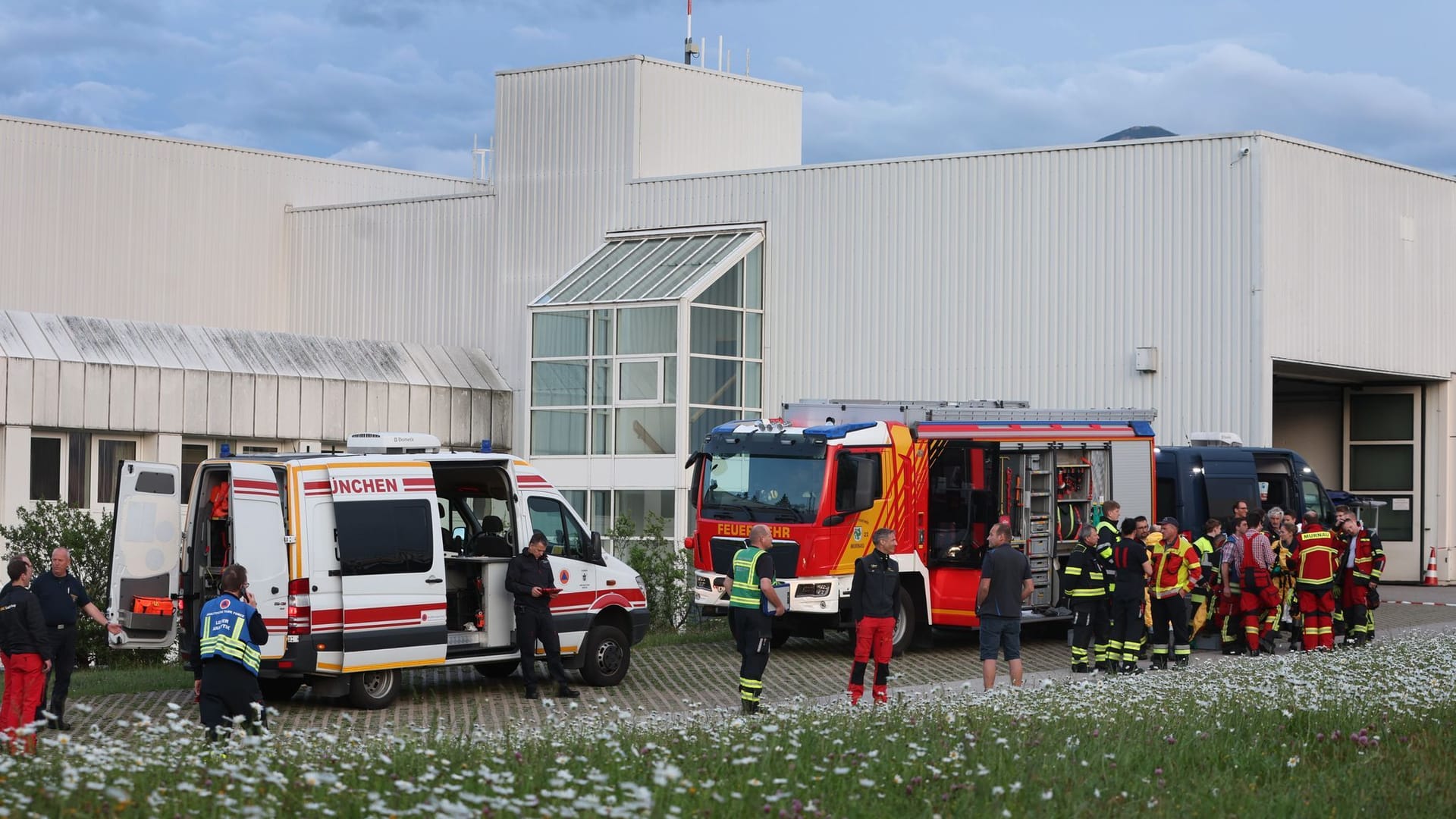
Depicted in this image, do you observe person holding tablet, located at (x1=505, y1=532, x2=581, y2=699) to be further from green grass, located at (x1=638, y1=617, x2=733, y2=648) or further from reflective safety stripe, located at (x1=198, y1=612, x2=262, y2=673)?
green grass, located at (x1=638, y1=617, x2=733, y2=648)

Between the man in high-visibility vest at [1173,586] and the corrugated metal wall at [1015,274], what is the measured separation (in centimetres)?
1150

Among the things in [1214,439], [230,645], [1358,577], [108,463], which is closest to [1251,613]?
[1358,577]

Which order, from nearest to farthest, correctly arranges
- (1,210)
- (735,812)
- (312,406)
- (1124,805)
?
(735,812), (1124,805), (312,406), (1,210)

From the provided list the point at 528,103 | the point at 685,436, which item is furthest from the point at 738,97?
the point at 685,436

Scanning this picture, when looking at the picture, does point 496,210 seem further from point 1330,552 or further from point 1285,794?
point 1285,794

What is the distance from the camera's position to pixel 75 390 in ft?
103

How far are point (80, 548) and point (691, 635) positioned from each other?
7822 millimetres

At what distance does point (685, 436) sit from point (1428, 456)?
15841mm

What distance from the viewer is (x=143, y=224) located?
132ft

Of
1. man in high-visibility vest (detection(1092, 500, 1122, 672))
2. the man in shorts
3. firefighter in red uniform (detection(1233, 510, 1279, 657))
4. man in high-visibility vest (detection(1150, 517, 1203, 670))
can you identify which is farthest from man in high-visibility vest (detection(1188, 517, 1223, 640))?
the man in shorts

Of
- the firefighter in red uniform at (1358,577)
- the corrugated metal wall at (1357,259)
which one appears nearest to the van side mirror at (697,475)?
the firefighter in red uniform at (1358,577)

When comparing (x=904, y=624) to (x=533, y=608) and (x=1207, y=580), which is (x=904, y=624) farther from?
(x=533, y=608)

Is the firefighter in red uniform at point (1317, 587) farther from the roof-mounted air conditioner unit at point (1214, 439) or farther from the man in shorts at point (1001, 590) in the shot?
the roof-mounted air conditioner unit at point (1214, 439)

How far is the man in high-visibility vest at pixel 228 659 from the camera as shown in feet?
40.5
